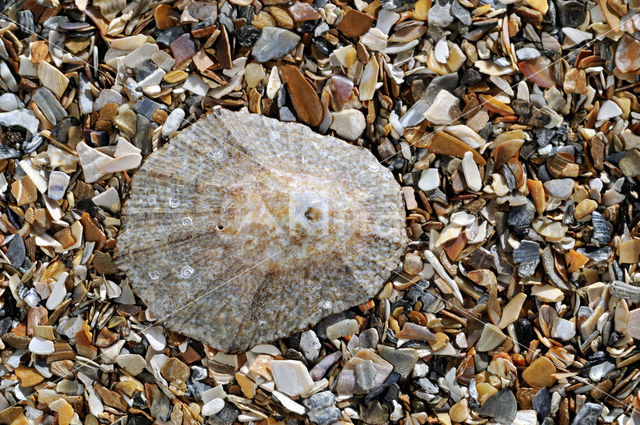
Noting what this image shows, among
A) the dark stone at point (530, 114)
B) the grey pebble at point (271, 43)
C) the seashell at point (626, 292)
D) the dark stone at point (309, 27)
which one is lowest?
the seashell at point (626, 292)

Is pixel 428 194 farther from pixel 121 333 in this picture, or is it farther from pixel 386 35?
pixel 121 333

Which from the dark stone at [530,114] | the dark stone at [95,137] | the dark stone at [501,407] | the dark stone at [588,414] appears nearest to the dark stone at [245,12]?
the dark stone at [95,137]

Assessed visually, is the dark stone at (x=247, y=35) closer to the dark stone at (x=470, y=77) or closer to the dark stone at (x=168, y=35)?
the dark stone at (x=168, y=35)

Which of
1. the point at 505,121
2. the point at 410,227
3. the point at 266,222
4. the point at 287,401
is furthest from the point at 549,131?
the point at 287,401

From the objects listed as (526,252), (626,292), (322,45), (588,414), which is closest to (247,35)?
(322,45)

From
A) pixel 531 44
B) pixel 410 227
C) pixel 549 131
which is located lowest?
pixel 410 227

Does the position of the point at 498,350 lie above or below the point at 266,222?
below

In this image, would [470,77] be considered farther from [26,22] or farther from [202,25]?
[26,22]
